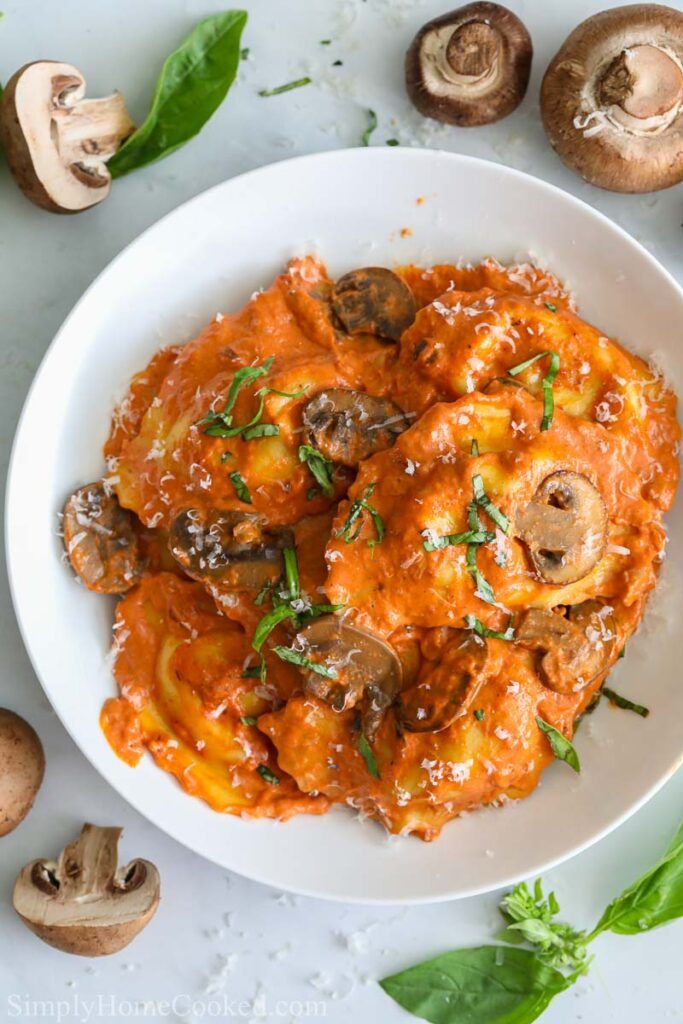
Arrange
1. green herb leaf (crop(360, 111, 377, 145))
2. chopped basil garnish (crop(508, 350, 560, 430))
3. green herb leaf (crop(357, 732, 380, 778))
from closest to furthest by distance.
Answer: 1. chopped basil garnish (crop(508, 350, 560, 430))
2. green herb leaf (crop(357, 732, 380, 778))
3. green herb leaf (crop(360, 111, 377, 145))

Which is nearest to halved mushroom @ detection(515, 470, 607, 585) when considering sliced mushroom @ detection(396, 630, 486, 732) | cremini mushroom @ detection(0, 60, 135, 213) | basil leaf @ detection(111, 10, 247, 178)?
sliced mushroom @ detection(396, 630, 486, 732)

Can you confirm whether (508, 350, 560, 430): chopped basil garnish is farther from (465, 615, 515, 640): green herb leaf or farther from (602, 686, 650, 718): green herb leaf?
(602, 686, 650, 718): green herb leaf

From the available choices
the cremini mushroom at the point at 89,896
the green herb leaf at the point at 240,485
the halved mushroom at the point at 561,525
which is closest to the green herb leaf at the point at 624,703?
the halved mushroom at the point at 561,525

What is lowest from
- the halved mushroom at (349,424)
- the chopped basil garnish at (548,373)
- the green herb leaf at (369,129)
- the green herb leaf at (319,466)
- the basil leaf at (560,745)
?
the basil leaf at (560,745)

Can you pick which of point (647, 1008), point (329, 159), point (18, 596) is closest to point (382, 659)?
point (18, 596)

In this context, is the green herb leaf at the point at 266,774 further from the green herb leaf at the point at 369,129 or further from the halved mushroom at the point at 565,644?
the green herb leaf at the point at 369,129

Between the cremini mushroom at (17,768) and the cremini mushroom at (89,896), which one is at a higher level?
the cremini mushroom at (17,768)

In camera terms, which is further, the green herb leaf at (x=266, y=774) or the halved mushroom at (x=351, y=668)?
the green herb leaf at (x=266, y=774)

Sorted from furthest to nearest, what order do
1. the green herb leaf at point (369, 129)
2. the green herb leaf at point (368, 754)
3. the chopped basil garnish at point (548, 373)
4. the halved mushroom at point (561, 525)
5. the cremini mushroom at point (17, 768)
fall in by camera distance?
1. the green herb leaf at point (369, 129)
2. the cremini mushroom at point (17, 768)
3. the green herb leaf at point (368, 754)
4. the chopped basil garnish at point (548, 373)
5. the halved mushroom at point (561, 525)

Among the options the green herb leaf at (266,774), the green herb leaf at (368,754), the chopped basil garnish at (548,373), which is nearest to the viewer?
the chopped basil garnish at (548,373)
